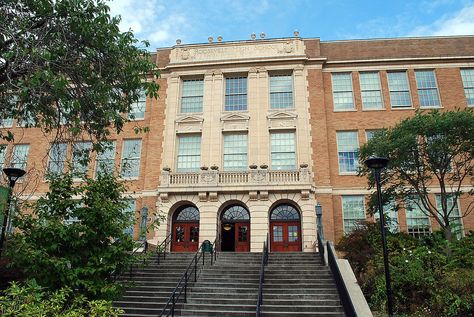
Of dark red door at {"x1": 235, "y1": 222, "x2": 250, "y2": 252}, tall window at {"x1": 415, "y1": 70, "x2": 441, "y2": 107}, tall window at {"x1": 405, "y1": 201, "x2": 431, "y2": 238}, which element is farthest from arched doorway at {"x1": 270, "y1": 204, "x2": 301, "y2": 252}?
tall window at {"x1": 415, "y1": 70, "x2": 441, "y2": 107}

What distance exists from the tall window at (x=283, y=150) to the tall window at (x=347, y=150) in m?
2.77

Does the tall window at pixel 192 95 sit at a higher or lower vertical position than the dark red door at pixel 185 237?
higher

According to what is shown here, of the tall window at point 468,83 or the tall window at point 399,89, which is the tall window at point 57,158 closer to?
the tall window at point 399,89

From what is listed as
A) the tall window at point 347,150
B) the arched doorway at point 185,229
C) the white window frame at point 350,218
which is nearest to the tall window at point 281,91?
the tall window at point 347,150

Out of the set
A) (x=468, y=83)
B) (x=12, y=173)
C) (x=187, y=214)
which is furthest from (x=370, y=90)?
(x=12, y=173)

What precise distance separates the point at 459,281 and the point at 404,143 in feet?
19.8

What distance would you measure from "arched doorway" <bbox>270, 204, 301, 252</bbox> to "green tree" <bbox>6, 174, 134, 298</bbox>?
12860 mm

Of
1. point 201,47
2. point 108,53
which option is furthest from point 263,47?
point 108,53

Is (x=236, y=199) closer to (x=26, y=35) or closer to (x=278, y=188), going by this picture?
(x=278, y=188)

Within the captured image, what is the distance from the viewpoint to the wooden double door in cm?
2089

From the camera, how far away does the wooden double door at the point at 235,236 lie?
20.9 metres

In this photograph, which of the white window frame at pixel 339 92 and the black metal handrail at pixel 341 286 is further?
the white window frame at pixel 339 92

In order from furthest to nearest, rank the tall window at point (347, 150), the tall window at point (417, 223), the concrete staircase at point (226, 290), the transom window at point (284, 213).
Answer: the tall window at point (347, 150), the transom window at point (284, 213), the tall window at point (417, 223), the concrete staircase at point (226, 290)

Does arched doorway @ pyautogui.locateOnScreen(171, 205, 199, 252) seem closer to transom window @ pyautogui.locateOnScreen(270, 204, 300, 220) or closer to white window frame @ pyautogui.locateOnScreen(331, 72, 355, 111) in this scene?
transom window @ pyautogui.locateOnScreen(270, 204, 300, 220)
